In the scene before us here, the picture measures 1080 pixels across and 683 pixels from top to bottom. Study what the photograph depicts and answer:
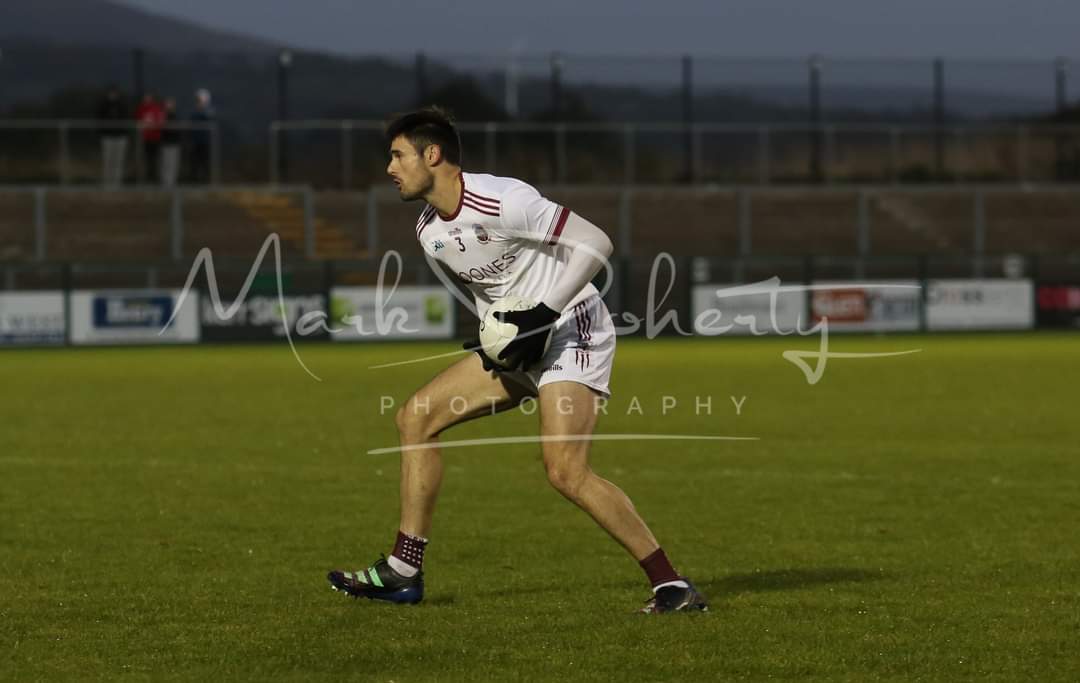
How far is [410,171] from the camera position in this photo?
25.0 ft

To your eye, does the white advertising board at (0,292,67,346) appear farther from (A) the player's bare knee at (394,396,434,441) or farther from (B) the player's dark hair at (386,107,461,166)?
(B) the player's dark hair at (386,107,461,166)

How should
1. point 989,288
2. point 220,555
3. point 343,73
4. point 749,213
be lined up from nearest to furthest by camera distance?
point 220,555, point 989,288, point 749,213, point 343,73

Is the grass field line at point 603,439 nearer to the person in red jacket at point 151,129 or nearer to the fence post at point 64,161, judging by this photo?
the person in red jacket at point 151,129

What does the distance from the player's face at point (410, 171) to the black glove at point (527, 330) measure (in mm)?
662

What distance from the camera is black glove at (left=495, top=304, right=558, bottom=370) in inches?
292

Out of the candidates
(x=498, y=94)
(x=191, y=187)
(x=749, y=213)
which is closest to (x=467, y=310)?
(x=191, y=187)

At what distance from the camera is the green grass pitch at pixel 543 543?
6852mm

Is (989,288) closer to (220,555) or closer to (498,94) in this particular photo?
(498,94)

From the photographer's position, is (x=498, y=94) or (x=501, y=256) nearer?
(x=501, y=256)

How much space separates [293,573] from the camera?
8.88 metres

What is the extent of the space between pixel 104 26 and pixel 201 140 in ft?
278

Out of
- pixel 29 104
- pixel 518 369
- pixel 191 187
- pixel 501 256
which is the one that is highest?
pixel 29 104

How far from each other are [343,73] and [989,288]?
20.1 metres

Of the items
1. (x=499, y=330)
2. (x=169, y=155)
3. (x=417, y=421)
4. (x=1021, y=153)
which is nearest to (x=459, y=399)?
(x=417, y=421)
